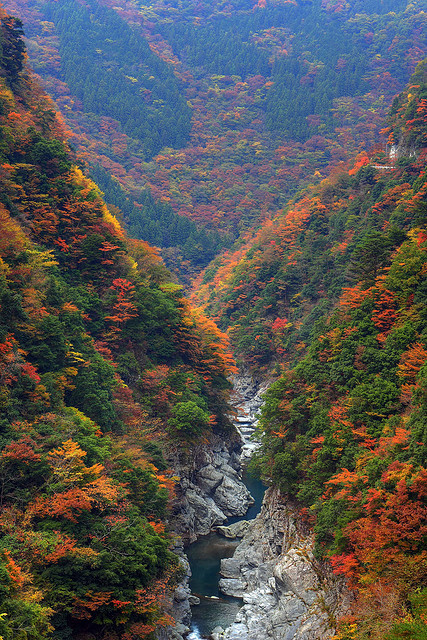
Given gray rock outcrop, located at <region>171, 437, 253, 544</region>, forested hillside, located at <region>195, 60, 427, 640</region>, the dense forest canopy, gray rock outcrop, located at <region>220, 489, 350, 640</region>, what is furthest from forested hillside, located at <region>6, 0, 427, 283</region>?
gray rock outcrop, located at <region>220, 489, 350, 640</region>

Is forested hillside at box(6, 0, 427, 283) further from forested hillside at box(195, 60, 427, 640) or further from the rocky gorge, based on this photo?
the rocky gorge

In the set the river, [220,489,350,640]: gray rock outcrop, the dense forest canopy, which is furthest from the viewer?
Result: the river

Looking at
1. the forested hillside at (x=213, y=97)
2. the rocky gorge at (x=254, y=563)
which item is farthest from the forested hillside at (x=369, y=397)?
A: the forested hillside at (x=213, y=97)

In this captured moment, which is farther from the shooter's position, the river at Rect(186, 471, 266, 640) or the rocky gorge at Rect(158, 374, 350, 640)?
the river at Rect(186, 471, 266, 640)

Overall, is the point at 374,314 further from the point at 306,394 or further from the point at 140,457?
the point at 140,457

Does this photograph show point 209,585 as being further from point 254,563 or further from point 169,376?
point 169,376
